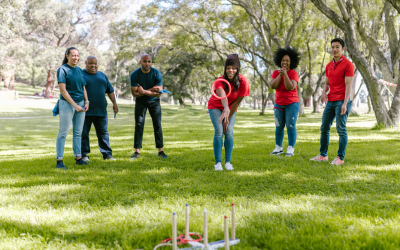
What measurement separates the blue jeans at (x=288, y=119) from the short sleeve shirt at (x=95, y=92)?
12.3 ft

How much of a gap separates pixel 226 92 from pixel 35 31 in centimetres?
4991

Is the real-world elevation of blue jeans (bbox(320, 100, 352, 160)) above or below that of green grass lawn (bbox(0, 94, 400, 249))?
above

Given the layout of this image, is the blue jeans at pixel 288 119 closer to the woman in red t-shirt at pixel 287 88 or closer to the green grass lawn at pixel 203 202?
the woman in red t-shirt at pixel 287 88

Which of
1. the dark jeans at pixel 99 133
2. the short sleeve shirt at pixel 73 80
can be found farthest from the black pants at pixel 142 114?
the short sleeve shirt at pixel 73 80

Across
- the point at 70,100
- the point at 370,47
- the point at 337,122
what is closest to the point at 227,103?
the point at 337,122

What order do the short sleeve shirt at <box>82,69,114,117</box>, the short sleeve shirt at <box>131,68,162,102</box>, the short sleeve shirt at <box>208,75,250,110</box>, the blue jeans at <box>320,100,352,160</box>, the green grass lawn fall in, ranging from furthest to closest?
the short sleeve shirt at <box>131,68,162,102</box>
the short sleeve shirt at <box>82,69,114,117</box>
the blue jeans at <box>320,100,352,160</box>
the short sleeve shirt at <box>208,75,250,110</box>
the green grass lawn

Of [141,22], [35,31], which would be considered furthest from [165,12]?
[35,31]

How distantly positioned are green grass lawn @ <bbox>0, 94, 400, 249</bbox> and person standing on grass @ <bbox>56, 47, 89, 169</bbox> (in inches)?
21.3

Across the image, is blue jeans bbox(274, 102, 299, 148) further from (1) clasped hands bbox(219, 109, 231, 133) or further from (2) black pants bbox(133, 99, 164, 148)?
(2) black pants bbox(133, 99, 164, 148)

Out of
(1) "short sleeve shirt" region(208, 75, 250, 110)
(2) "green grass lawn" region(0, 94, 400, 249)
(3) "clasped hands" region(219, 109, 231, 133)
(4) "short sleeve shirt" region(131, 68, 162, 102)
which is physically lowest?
(2) "green grass lawn" region(0, 94, 400, 249)

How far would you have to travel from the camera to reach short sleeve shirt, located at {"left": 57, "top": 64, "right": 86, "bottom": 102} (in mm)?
5679

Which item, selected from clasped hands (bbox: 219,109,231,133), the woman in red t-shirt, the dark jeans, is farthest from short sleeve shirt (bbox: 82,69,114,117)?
the woman in red t-shirt

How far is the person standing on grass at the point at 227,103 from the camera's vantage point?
5492 millimetres

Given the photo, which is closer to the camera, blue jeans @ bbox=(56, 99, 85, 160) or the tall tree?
blue jeans @ bbox=(56, 99, 85, 160)
